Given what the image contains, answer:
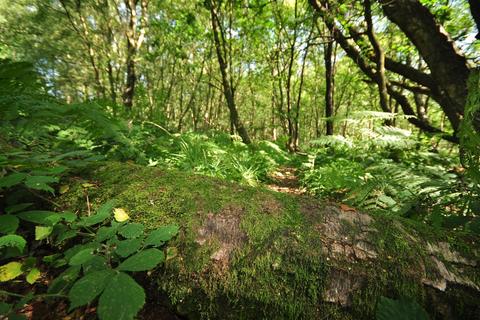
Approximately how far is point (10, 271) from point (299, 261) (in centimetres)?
119

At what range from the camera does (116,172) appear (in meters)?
1.58

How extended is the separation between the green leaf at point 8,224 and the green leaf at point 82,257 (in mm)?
344

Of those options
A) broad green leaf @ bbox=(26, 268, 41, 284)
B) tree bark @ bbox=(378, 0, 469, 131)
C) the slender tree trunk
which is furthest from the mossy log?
the slender tree trunk

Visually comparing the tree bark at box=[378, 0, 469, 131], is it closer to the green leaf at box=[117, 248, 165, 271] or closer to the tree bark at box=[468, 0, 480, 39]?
the tree bark at box=[468, 0, 480, 39]

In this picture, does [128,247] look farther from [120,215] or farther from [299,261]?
[299,261]

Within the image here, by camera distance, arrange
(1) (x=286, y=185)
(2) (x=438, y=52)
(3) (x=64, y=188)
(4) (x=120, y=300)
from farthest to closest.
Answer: (1) (x=286, y=185)
(2) (x=438, y=52)
(3) (x=64, y=188)
(4) (x=120, y=300)

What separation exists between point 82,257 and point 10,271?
387 mm

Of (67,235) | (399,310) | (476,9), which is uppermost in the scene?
(476,9)

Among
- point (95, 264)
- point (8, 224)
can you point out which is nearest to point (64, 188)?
point (8, 224)

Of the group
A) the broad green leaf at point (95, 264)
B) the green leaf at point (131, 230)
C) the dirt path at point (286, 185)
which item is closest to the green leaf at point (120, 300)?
the broad green leaf at point (95, 264)

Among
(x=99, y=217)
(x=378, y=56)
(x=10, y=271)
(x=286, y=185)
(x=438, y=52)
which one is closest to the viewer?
(x=10, y=271)

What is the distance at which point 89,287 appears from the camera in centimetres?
76

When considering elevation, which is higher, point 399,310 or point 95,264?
point 95,264

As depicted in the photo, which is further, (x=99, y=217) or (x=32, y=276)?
(x=99, y=217)
